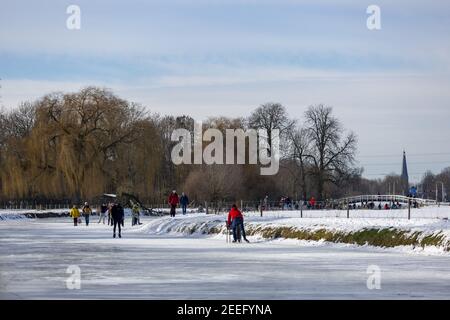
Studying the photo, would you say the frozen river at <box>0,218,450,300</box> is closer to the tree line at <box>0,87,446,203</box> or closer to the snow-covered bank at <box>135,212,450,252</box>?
the snow-covered bank at <box>135,212,450,252</box>

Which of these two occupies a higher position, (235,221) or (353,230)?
(235,221)

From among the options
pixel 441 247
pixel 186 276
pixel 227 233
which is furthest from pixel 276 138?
pixel 186 276

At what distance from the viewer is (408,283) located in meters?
16.6

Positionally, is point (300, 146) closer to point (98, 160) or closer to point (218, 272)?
point (98, 160)

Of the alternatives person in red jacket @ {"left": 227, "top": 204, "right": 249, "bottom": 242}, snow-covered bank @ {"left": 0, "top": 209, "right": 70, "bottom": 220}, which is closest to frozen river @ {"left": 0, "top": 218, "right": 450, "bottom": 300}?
person in red jacket @ {"left": 227, "top": 204, "right": 249, "bottom": 242}

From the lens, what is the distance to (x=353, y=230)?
2966 cm

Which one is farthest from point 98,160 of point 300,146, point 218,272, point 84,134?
point 218,272

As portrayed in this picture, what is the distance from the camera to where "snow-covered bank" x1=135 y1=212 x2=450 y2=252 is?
1018 inches

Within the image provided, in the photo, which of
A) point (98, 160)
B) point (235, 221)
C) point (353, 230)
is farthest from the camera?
point (98, 160)

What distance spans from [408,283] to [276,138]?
218 ft

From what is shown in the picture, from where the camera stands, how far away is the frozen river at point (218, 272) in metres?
15.0

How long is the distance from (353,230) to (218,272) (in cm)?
1166

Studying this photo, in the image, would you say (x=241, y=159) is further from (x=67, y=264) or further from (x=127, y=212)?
(x=67, y=264)

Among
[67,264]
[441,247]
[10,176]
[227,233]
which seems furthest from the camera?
[10,176]
